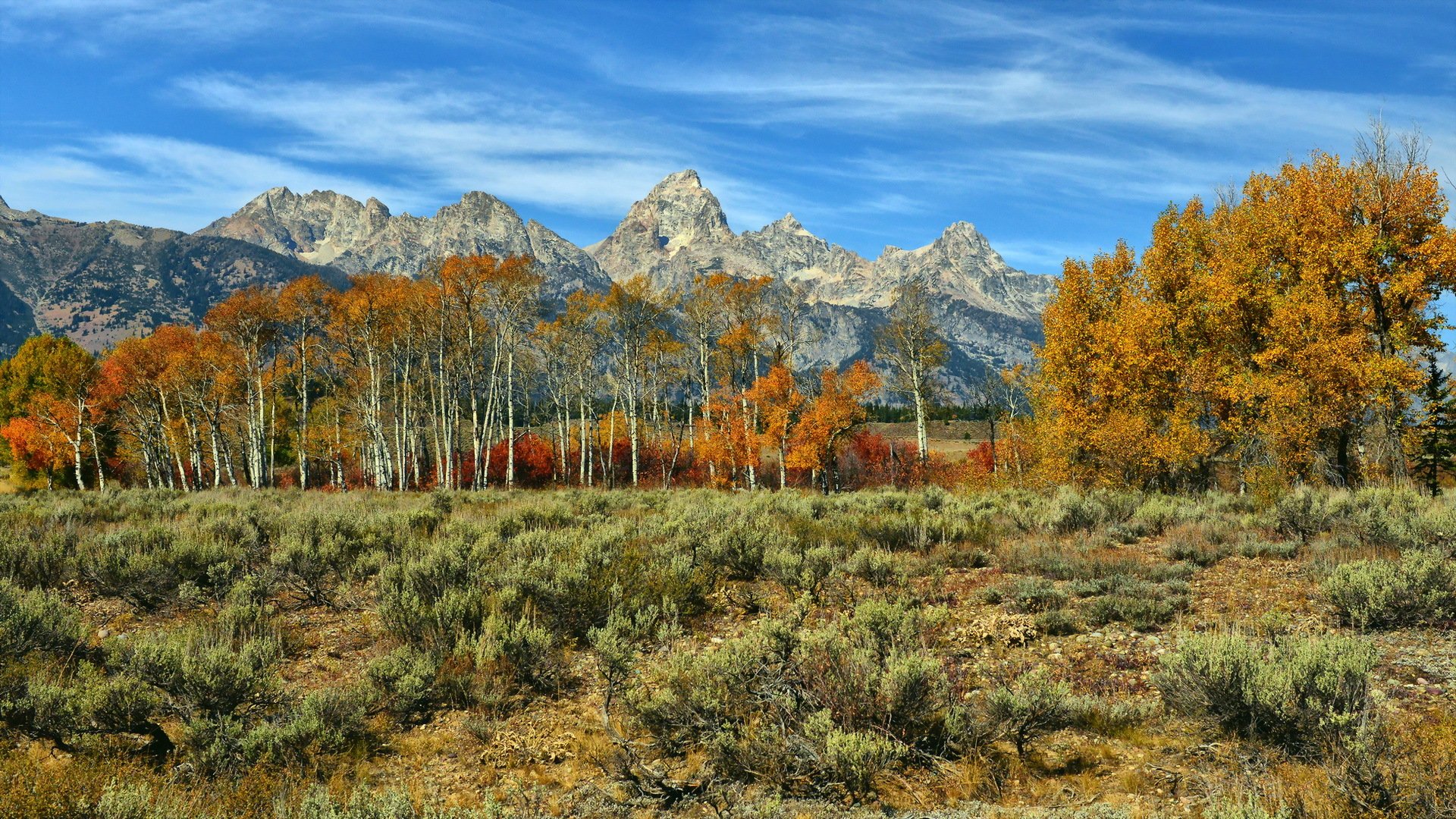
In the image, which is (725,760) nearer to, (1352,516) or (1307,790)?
(1307,790)

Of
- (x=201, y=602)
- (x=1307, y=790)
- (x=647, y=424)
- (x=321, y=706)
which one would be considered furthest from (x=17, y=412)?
(x=1307, y=790)

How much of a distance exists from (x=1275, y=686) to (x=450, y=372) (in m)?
40.5

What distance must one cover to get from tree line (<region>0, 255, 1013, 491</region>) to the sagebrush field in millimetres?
24197

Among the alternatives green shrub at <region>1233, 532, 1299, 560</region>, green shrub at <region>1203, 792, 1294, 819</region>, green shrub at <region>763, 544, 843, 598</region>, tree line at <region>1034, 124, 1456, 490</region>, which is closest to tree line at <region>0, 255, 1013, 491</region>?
tree line at <region>1034, 124, 1456, 490</region>

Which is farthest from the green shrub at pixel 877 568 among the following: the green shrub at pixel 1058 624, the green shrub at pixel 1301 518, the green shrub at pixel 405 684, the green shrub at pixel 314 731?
the green shrub at pixel 1301 518

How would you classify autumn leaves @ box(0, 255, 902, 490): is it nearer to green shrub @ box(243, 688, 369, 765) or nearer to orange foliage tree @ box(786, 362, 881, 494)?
orange foliage tree @ box(786, 362, 881, 494)

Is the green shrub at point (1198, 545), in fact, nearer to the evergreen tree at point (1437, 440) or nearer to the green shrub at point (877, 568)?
the green shrub at point (877, 568)

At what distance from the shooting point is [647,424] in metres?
54.4

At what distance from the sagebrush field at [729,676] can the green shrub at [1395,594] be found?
0.15 feet

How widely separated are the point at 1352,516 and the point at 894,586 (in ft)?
25.3

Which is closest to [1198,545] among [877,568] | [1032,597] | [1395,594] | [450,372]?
[1395,594]

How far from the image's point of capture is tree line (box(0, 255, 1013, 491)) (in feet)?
116

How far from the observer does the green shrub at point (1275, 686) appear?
14.8 feet

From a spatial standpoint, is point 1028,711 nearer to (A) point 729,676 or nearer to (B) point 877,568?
(A) point 729,676
